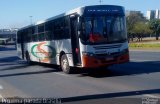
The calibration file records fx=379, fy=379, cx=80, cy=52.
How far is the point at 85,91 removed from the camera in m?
12.4

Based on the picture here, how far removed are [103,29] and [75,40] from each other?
5.01 feet

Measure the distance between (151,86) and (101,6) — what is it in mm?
5602

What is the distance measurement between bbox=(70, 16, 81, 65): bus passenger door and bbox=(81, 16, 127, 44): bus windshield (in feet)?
2.47

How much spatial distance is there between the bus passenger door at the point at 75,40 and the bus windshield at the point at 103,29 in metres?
0.75

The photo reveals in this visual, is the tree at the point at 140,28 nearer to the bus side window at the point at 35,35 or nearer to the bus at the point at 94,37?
the bus side window at the point at 35,35

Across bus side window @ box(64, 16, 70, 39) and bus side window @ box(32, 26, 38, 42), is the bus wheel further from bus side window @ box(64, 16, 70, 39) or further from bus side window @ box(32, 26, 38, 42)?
bus side window @ box(32, 26, 38, 42)

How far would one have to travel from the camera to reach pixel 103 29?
1655 cm

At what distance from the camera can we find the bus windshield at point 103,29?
1639cm

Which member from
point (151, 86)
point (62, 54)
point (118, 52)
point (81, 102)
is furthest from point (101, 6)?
point (81, 102)

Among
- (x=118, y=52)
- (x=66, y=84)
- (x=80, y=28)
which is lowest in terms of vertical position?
(x=66, y=84)

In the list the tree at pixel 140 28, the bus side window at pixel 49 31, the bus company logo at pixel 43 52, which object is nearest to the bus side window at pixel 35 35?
the bus company logo at pixel 43 52

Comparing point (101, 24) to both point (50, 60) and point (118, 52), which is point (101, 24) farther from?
point (50, 60)

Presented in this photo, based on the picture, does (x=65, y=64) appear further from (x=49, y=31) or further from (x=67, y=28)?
(x=49, y=31)

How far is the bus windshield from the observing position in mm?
16391
